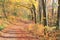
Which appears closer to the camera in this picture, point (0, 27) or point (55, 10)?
point (0, 27)

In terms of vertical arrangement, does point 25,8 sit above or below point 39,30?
above

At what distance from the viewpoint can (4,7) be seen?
3.21 meters

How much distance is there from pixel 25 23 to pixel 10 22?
0.22m

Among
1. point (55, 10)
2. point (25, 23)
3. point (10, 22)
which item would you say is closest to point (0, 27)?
point (10, 22)

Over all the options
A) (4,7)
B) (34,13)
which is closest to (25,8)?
(34,13)

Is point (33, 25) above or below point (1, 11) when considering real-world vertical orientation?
below

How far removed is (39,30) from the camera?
10.4 ft

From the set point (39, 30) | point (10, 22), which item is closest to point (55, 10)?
point (39, 30)

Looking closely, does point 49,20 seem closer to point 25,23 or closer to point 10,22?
point 25,23

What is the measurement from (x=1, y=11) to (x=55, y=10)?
31.4 inches

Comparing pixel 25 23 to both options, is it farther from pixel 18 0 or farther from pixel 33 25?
pixel 18 0

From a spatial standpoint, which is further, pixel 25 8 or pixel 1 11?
pixel 25 8

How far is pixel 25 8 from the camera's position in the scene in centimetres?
343

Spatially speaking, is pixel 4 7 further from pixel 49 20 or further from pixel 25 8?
pixel 49 20
